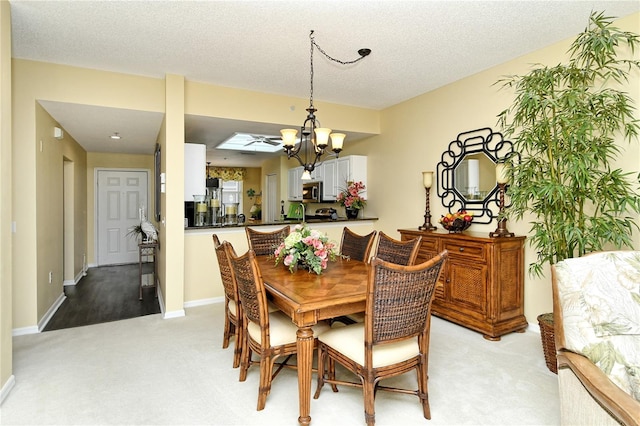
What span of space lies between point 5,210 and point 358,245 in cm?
270

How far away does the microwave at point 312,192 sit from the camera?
21.2 ft

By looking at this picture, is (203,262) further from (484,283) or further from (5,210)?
(484,283)

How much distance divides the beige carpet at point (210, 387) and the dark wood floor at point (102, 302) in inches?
20.4

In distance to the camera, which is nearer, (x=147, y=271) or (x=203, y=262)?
(x=203, y=262)

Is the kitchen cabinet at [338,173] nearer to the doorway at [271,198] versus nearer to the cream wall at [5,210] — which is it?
the doorway at [271,198]

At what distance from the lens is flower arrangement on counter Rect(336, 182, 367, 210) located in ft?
18.0

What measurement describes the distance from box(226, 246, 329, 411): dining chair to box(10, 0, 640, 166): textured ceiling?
6.11 ft

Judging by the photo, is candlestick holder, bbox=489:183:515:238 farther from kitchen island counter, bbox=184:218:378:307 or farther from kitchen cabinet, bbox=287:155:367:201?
kitchen island counter, bbox=184:218:378:307

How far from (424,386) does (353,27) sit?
271 cm

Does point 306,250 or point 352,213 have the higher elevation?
point 352,213

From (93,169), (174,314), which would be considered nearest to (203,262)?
(174,314)

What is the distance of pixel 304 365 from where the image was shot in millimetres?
1933

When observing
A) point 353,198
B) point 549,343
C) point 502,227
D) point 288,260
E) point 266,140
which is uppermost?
point 266,140

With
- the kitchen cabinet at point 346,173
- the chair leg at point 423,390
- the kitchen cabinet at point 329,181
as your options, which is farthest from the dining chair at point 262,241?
the kitchen cabinet at point 329,181
